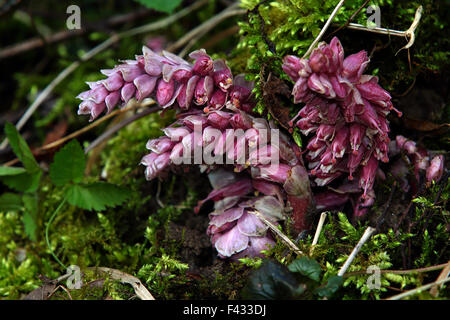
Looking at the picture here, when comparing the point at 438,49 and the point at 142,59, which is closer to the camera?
the point at 142,59

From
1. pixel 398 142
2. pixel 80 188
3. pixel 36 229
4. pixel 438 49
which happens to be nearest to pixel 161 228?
pixel 80 188

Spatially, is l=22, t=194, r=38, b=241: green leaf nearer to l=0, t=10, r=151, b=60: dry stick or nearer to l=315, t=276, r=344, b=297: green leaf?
l=315, t=276, r=344, b=297: green leaf

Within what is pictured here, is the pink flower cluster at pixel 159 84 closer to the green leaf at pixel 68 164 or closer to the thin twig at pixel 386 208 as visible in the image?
the green leaf at pixel 68 164

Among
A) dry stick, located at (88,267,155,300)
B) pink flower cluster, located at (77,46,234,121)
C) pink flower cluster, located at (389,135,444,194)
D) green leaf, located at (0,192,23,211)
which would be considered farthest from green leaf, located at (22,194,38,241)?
pink flower cluster, located at (389,135,444,194)

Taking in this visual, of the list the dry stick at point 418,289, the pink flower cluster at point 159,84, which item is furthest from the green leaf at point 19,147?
the dry stick at point 418,289

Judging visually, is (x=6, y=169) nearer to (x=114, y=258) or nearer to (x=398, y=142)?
(x=114, y=258)
